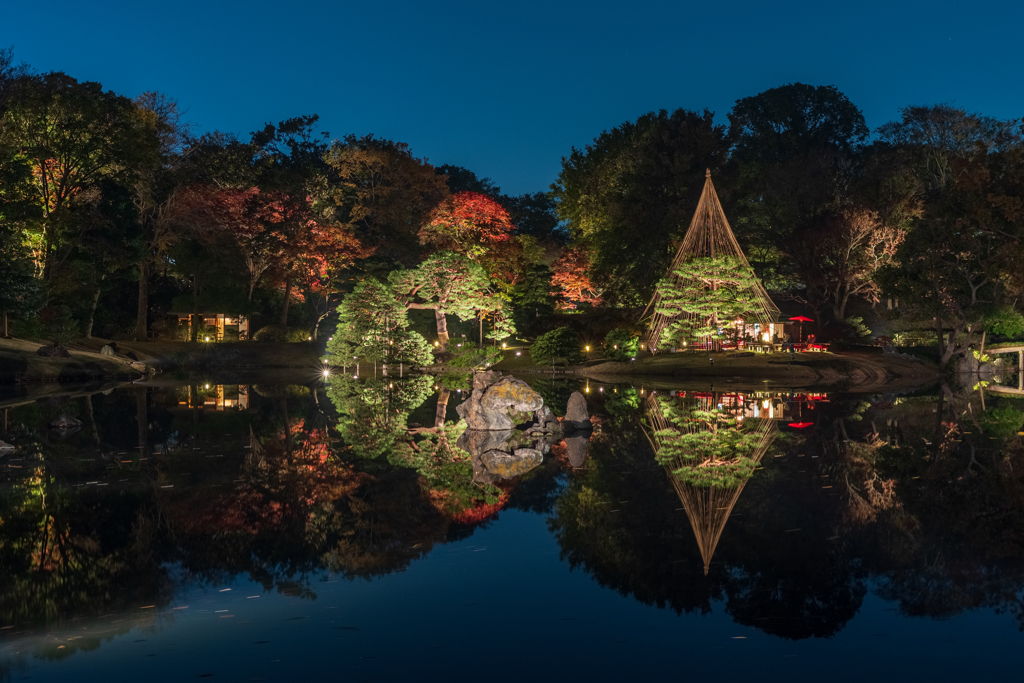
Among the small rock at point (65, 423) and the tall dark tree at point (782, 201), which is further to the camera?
the tall dark tree at point (782, 201)

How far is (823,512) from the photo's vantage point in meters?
9.35

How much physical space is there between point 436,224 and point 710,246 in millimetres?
16085

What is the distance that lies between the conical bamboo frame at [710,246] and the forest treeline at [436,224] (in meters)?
3.75

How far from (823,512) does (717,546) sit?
7.07 feet

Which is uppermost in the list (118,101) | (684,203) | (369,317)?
(118,101)

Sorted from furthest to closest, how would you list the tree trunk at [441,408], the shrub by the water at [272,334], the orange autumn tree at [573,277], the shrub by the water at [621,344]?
the orange autumn tree at [573,277], the shrub by the water at [272,334], the shrub by the water at [621,344], the tree trunk at [441,408]

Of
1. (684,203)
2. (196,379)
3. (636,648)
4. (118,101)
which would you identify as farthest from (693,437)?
(118,101)

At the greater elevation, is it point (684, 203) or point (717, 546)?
point (684, 203)

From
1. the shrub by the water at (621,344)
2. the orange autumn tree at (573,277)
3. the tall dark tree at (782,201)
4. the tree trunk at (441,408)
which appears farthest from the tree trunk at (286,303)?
the tall dark tree at (782,201)

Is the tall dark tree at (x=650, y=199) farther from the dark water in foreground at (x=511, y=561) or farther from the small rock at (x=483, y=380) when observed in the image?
the dark water in foreground at (x=511, y=561)

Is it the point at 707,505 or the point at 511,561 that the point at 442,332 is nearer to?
the point at 707,505

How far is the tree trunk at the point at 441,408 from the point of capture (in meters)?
18.4

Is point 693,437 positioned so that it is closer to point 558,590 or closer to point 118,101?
point 558,590

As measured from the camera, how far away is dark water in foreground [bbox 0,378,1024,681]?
550 centimetres
